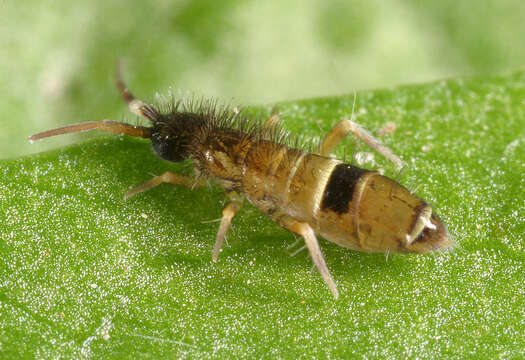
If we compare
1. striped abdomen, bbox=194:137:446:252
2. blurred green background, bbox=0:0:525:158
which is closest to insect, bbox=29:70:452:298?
striped abdomen, bbox=194:137:446:252

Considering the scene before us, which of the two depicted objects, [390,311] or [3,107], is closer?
[390,311]

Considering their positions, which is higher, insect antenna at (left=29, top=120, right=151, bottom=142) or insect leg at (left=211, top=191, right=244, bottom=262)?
insect antenna at (left=29, top=120, right=151, bottom=142)

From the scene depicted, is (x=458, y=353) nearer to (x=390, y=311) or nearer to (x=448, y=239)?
(x=390, y=311)

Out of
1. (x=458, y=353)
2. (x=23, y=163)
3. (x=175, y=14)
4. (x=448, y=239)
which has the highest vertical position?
(x=175, y=14)

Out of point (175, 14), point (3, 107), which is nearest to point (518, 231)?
point (175, 14)

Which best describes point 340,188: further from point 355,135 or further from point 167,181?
point 167,181

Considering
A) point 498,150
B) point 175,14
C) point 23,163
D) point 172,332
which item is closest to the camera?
point 172,332

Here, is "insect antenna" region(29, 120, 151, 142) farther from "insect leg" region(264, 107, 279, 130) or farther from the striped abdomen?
"insect leg" region(264, 107, 279, 130)

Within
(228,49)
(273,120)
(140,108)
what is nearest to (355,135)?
(273,120)
